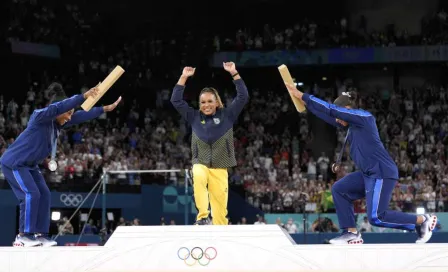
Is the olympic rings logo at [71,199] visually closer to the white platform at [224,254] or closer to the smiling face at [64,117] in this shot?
the smiling face at [64,117]

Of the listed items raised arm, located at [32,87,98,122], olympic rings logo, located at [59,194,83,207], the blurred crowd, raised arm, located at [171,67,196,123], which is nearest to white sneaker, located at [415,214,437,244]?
raised arm, located at [171,67,196,123]

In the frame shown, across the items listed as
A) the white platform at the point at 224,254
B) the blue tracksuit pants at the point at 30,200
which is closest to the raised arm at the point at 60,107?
the blue tracksuit pants at the point at 30,200

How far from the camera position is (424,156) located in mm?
30484

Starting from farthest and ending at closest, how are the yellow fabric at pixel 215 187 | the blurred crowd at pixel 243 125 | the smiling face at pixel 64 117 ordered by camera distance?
the blurred crowd at pixel 243 125 → the yellow fabric at pixel 215 187 → the smiling face at pixel 64 117

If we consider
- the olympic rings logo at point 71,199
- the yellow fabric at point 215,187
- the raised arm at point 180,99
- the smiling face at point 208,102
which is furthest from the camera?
the olympic rings logo at point 71,199

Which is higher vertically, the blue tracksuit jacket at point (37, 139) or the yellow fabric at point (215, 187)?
the blue tracksuit jacket at point (37, 139)

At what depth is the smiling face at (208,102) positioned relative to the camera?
11.1 meters

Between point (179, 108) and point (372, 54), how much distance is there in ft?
83.6

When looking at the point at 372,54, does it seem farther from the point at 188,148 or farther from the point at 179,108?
the point at 179,108

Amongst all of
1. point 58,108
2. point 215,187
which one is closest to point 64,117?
point 58,108

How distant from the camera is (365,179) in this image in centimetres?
1026

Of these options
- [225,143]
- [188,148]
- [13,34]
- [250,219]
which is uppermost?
[13,34]

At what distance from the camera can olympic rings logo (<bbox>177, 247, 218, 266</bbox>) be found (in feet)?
29.0

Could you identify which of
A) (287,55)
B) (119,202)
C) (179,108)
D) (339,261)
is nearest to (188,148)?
(119,202)
